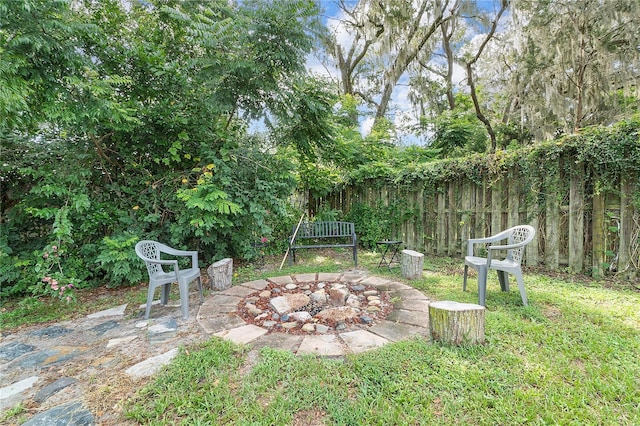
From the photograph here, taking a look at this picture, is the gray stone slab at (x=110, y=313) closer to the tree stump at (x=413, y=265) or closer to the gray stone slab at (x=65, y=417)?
the gray stone slab at (x=65, y=417)

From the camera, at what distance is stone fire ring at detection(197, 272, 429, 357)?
1935mm

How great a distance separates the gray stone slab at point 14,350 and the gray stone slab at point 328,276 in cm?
265

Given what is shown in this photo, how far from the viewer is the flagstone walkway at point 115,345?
1.49 m

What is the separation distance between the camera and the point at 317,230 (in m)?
5.01

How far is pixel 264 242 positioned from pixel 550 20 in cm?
806

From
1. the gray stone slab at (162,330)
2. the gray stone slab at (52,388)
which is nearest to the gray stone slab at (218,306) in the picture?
the gray stone slab at (162,330)

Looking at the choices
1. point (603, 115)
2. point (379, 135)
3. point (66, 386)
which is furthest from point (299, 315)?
point (603, 115)

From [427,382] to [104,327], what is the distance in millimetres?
2678

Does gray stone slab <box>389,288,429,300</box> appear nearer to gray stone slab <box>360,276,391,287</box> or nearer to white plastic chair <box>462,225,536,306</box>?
gray stone slab <box>360,276,391,287</box>

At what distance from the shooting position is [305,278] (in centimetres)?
356

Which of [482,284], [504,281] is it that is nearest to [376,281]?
[482,284]

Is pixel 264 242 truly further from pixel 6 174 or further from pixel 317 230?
pixel 6 174

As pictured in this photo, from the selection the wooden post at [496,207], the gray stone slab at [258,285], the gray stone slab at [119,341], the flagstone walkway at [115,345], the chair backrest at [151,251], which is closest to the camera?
the flagstone walkway at [115,345]

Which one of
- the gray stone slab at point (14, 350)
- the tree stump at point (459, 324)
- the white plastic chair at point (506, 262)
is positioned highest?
the white plastic chair at point (506, 262)
